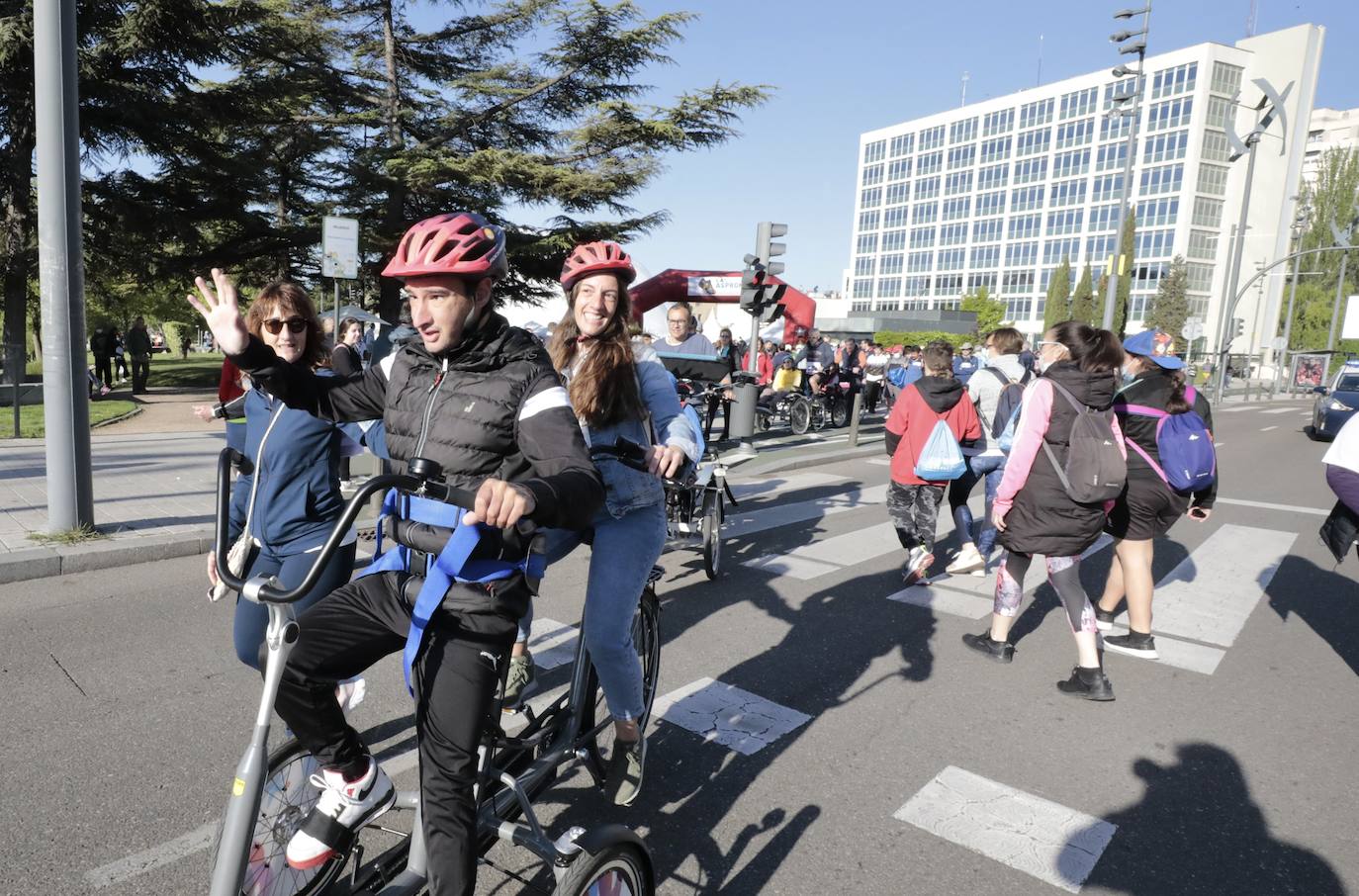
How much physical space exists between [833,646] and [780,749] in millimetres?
1411

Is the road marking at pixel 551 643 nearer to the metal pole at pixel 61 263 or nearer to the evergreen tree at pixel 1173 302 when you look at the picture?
the metal pole at pixel 61 263

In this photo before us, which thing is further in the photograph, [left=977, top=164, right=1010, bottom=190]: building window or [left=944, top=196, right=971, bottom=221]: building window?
[left=944, top=196, right=971, bottom=221]: building window

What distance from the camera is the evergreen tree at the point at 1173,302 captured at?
72.6 m

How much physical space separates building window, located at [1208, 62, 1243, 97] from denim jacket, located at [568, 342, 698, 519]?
88521 millimetres

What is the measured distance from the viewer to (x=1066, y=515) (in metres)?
4.47

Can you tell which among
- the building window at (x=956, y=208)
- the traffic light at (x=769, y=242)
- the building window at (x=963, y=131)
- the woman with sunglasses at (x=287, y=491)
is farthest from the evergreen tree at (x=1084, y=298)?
the woman with sunglasses at (x=287, y=491)

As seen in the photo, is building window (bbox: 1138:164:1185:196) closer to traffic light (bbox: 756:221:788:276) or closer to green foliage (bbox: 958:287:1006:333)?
green foliage (bbox: 958:287:1006:333)

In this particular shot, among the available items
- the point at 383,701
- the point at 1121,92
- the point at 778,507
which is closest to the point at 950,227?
the point at 1121,92

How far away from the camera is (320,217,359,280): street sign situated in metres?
10.1

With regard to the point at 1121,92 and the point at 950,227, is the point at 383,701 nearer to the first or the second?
the point at 1121,92

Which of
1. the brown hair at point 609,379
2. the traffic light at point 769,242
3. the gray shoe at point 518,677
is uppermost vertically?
the traffic light at point 769,242

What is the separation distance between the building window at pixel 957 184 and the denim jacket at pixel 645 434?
9835 centimetres

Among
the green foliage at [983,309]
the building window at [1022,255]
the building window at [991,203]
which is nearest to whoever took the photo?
the green foliage at [983,309]

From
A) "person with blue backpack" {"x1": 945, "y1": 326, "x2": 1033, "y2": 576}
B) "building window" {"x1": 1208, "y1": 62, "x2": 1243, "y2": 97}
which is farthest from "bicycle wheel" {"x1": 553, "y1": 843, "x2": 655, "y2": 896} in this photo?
"building window" {"x1": 1208, "y1": 62, "x2": 1243, "y2": 97}
